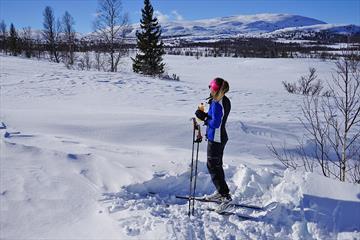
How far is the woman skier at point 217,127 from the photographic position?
169 inches

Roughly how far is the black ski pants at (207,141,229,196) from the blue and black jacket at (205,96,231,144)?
90 mm

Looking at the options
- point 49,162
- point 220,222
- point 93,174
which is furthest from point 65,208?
point 220,222

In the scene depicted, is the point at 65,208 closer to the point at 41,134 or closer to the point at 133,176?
the point at 133,176

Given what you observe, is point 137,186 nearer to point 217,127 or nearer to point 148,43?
point 217,127

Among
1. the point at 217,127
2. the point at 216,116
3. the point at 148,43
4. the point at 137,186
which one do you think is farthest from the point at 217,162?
the point at 148,43

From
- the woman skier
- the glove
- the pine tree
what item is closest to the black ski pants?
the woman skier

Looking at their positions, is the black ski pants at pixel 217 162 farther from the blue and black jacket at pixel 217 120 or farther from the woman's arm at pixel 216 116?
the woman's arm at pixel 216 116

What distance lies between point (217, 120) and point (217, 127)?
3.4 inches

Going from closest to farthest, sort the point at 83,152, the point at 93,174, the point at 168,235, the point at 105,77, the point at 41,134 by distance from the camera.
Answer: the point at 168,235
the point at 93,174
the point at 83,152
the point at 41,134
the point at 105,77

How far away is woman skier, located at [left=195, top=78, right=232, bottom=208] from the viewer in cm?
429

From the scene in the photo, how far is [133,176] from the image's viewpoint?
17.1 ft

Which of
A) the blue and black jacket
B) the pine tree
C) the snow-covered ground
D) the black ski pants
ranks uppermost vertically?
the pine tree

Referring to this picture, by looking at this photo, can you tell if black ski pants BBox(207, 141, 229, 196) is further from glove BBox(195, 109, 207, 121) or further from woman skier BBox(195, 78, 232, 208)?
glove BBox(195, 109, 207, 121)

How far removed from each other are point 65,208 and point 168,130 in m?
4.15
